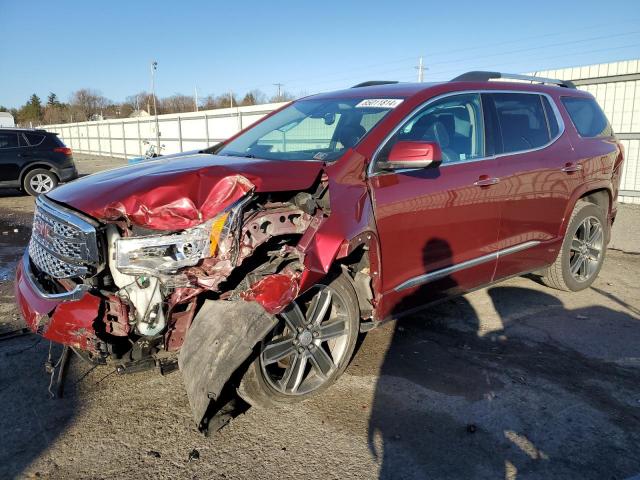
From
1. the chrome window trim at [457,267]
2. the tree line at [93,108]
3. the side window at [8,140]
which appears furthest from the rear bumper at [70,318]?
the tree line at [93,108]

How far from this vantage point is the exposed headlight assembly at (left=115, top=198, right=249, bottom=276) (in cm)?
268

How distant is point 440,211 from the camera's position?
365 centimetres

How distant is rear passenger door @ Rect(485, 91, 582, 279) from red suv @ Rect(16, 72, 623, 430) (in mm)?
20

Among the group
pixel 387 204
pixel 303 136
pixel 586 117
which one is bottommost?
pixel 387 204

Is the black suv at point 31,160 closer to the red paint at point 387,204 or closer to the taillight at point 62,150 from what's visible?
the taillight at point 62,150

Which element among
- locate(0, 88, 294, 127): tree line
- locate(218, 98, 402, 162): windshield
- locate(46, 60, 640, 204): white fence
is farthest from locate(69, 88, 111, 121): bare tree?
locate(218, 98, 402, 162): windshield

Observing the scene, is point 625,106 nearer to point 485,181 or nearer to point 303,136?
point 485,181

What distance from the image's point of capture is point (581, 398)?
327cm

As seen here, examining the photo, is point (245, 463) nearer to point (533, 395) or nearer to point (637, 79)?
point (533, 395)

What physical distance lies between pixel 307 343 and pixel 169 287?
98cm

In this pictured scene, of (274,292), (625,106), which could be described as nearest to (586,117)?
(274,292)

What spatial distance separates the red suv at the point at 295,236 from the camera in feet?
8.96

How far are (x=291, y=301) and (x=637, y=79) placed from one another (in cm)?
1088

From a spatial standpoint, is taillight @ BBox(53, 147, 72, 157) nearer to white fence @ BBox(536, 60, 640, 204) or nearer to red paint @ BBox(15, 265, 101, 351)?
red paint @ BBox(15, 265, 101, 351)
